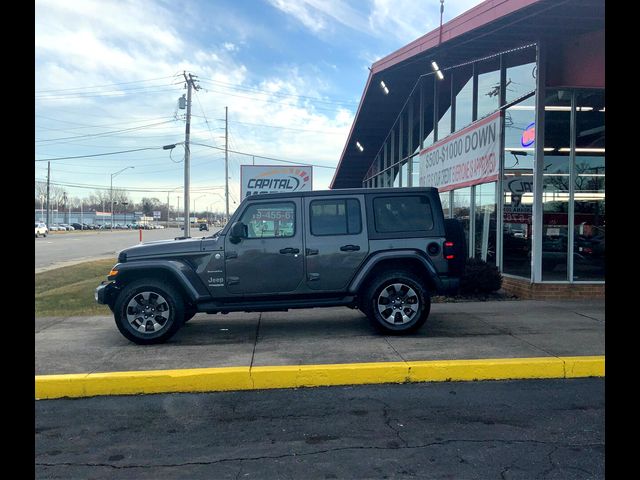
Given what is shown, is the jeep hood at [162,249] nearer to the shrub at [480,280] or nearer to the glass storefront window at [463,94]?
the shrub at [480,280]

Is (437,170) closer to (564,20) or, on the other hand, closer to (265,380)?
(564,20)

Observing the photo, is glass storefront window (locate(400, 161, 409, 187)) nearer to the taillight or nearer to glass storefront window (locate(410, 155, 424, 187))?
glass storefront window (locate(410, 155, 424, 187))

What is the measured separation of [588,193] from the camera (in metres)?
9.88

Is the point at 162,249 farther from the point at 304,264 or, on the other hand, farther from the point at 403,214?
the point at 403,214

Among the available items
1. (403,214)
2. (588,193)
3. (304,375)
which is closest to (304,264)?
(403,214)

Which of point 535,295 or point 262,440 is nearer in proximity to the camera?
point 262,440

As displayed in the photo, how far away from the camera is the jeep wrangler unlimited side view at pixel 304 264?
646 centimetres

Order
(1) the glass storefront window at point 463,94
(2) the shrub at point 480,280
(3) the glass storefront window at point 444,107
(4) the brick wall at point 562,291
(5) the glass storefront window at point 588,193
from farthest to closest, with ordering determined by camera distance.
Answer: (3) the glass storefront window at point 444,107
(1) the glass storefront window at point 463,94
(5) the glass storefront window at point 588,193
(2) the shrub at point 480,280
(4) the brick wall at point 562,291

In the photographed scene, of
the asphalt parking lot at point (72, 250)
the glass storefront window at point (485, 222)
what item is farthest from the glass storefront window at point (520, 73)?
the asphalt parking lot at point (72, 250)

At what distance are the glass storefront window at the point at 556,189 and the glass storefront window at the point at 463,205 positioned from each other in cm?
253

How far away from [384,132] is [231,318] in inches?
553
